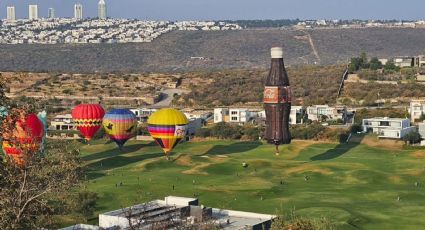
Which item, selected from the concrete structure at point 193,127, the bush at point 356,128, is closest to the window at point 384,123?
the bush at point 356,128

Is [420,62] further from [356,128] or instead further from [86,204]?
[86,204]

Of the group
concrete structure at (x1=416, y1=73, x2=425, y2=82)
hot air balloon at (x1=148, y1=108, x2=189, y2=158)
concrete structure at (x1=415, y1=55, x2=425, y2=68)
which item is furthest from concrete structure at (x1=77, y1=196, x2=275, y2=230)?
concrete structure at (x1=415, y1=55, x2=425, y2=68)

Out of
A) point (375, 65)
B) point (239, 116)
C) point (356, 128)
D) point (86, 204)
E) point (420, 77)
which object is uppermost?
point (375, 65)

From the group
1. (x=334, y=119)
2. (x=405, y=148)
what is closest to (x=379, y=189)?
(x=405, y=148)

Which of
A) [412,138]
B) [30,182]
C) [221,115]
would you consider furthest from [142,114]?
[30,182]

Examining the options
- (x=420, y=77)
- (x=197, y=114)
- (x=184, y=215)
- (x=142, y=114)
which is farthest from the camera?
(x=420, y=77)
